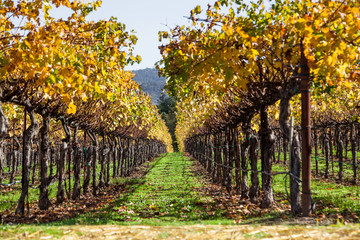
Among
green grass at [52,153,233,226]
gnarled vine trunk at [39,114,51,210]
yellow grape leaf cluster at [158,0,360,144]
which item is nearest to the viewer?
yellow grape leaf cluster at [158,0,360,144]

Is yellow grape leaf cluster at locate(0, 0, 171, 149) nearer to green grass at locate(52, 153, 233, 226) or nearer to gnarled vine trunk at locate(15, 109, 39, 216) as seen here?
gnarled vine trunk at locate(15, 109, 39, 216)

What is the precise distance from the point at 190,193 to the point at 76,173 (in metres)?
5.46

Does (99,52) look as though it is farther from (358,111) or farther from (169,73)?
(358,111)

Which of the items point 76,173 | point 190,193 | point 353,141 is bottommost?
point 190,193

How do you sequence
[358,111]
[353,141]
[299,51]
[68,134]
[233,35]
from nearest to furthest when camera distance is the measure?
[233,35], [299,51], [68,134], [353,141], [358,111]

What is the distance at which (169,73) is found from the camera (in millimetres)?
8023

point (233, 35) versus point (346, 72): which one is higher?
point (233, 35)

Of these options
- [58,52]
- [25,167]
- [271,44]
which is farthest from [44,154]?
[271,44]

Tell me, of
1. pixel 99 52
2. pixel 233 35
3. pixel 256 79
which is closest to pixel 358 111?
pixel 256 79

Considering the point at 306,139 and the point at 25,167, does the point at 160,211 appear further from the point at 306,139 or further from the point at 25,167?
the point at 306,139

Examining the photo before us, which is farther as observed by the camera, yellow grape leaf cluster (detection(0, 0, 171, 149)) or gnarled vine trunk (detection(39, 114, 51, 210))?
gnarled vine trunk (detection(39, 114, 51, 210))

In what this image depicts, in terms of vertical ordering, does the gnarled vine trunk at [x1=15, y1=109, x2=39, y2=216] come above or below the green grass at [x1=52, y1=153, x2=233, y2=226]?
above

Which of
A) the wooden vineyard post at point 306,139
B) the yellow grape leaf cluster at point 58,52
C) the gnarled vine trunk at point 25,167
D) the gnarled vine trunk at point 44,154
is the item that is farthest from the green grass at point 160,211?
the yellow grape leaf cluster at point 58,52

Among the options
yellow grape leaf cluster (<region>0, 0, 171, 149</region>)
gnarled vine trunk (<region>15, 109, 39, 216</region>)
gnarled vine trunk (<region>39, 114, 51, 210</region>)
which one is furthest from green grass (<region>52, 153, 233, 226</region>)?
yellow grape leaf cluster (<region>0, 0, 171, 149</region>)
